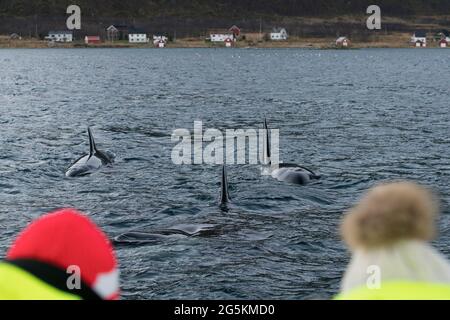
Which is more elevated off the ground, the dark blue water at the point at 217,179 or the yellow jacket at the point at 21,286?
the yellow jacket at the point at 21,286

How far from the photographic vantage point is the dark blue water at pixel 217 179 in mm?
19203

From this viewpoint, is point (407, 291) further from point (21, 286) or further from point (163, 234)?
point (163, 234)

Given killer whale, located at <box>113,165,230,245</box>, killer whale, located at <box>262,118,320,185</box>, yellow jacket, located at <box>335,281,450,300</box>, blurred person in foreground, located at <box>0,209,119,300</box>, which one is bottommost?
killer whale, located at <box>113,165,230,245</box>

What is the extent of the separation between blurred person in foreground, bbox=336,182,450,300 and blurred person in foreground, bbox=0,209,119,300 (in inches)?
64.5

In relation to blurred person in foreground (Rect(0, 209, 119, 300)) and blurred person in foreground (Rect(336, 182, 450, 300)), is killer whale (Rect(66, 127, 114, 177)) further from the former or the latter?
blurred person in foreground (Rect(336, 182, 450, 300))

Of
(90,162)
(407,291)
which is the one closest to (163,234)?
(90,162)

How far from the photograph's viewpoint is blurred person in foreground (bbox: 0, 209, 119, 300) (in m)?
4.50

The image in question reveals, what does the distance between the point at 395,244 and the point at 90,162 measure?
31645mm

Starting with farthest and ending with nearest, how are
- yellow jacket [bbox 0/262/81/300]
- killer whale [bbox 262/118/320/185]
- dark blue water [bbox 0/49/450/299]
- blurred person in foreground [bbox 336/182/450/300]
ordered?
killer whale [bbox 262/118/320/185]
dark blue water [bbox 0/49/450/299]
blurred person in foreground [bbox 336/182/450/300]
yellow jacket [bbox 0/262/81/300]

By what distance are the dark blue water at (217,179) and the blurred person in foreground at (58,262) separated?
495 inches

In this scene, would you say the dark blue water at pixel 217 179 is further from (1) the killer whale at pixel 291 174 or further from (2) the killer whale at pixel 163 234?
(1) the killer whale at pixel 291 174

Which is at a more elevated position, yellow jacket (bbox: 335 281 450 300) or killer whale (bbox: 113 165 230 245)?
yellow jacket (bbox: 335 281 450 300)

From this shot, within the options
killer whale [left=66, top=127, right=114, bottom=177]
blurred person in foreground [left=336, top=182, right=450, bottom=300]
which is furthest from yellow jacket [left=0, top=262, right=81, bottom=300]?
killer whale [left=66, top=127, right=114, bottom=177]

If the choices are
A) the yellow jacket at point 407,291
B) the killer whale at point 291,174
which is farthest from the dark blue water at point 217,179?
the yellow jacket at point 407,291
